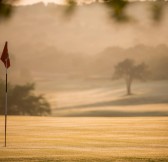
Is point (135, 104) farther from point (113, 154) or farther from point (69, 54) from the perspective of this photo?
point (113, 154)

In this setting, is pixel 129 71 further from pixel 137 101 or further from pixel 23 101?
pixel 23 101

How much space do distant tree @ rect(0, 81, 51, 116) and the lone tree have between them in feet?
103

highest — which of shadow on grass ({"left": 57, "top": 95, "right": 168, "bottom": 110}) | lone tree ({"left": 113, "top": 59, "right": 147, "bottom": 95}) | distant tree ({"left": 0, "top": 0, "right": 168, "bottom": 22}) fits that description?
lone tree ({"left": 113, "top": 59, "right": 147, "bottom": 95})

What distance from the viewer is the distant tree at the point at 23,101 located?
91.1m

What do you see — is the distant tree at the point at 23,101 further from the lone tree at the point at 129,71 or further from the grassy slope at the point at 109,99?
the lone tree at the point at 129,71

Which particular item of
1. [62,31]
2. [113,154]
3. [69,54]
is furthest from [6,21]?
[62,31]

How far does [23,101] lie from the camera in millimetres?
92250

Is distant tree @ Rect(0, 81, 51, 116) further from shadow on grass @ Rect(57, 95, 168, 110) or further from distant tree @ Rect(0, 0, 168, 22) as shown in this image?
distant tree @ Rect(0, 0, 168, 22)

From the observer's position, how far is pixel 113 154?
21.4m

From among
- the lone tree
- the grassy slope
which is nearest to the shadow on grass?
the grassy slope

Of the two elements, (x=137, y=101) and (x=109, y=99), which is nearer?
(x=137, y=101)

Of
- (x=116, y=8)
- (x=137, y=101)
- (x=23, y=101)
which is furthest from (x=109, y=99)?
(x=116, y=8)

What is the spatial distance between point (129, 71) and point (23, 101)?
34.4m

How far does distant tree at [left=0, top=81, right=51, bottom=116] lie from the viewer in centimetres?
9112
